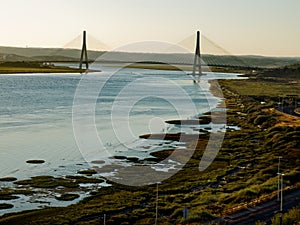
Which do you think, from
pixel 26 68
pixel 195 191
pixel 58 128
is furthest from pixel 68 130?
pixel 26 68

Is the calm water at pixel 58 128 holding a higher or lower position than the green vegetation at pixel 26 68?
lower

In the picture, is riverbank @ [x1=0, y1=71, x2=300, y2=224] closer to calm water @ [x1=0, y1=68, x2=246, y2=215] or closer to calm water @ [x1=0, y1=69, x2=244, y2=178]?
calm water @ [x1=0, y1=68, x2=246, y2=215]

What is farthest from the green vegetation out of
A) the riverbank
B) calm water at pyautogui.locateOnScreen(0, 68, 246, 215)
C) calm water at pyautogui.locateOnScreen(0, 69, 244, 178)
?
the riverbank

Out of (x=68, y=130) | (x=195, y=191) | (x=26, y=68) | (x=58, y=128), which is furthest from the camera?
(x=26, y=68)

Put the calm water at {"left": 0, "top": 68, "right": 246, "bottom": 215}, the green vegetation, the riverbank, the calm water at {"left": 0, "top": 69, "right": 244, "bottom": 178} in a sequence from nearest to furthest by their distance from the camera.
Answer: the riverbank, the calm water at {"left": 0, "top": 68, "right": 246, "bottom": 215}, the calm water at {"left": 0, "top": 69, "right": 244, "bottom": 178}, the green vegetation

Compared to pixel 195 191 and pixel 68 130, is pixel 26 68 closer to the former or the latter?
pixel 68 130

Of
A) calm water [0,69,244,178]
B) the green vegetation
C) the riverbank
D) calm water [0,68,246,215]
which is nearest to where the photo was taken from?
the riverbank

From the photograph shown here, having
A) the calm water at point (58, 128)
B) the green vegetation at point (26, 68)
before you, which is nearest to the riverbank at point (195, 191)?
the calm water at point (58, 128)

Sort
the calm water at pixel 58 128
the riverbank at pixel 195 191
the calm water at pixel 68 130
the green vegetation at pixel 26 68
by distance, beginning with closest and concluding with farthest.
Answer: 1. the riverbank at pixel 195 191
2. the calm water at pixel 68 130
3. the calm water at pixel 58 128
4. the green vegetation at pixel 26 68

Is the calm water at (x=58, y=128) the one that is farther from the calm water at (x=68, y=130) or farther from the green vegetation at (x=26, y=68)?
the green vegetation at (x=26, y=68)
